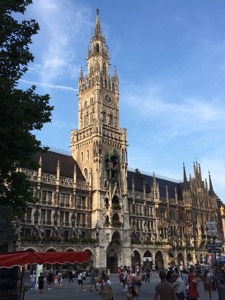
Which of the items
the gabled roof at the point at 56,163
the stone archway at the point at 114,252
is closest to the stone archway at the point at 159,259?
the stone archway at the point at 114,252

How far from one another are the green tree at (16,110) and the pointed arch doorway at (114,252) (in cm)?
3952

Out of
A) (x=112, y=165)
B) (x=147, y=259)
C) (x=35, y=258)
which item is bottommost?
(x=35, y=258)

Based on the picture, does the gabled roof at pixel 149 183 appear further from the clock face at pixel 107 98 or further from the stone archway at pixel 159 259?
the clock face at pixel 107 98

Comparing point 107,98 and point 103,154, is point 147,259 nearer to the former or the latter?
point 103,154

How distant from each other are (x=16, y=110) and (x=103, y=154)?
4349 cm

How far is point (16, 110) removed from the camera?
13.4m

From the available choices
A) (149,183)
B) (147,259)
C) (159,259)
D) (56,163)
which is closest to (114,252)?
(147,259)

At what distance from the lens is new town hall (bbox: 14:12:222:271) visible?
48.2 metres

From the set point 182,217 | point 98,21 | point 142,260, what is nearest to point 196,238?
point 182,217

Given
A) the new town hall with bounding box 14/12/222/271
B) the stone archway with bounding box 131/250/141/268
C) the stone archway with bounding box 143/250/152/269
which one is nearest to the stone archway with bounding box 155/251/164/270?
the new town hall with bounding box 14/12/222/271

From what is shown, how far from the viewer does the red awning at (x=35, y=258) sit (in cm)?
1030

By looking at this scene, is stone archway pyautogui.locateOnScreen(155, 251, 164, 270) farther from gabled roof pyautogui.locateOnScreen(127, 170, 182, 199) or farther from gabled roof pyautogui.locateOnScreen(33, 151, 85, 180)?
gabled roof pyautogui.locateOnScreen(33, 151, 85, 180)

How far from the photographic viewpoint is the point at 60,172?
53031 millimetres

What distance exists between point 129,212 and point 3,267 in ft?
165
